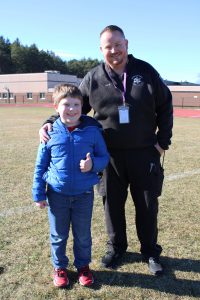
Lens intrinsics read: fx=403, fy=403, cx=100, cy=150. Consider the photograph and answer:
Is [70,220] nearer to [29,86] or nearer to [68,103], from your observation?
[68,103]

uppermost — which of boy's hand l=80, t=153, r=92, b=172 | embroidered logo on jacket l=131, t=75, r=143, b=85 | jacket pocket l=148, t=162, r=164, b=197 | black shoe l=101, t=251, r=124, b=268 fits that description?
embroidered logo on jacket l=131, t=75, r=143, b=85

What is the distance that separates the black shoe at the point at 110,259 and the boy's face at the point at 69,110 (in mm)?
1518

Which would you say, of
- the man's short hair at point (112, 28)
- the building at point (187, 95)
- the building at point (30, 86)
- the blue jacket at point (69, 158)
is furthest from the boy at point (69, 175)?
the building at point (30, 86)

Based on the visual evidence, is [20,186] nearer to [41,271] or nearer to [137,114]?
[41,271]

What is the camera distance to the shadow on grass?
3.67 m

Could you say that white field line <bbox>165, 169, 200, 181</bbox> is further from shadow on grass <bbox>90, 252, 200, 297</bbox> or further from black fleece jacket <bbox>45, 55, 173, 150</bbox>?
black fleece jacket <bbox>45, 55, 173, 150</bbox>

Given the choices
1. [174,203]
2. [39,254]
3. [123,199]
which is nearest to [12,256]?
[39,254]

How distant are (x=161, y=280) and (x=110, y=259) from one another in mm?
580

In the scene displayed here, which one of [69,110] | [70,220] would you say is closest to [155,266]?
[70,220]

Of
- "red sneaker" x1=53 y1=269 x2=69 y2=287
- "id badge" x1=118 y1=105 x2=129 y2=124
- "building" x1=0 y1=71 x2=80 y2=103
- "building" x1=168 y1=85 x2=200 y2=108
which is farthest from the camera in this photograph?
"building" x1=0 y1=71 x2=80 y2=103

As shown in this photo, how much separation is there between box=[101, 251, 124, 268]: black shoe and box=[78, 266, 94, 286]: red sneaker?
1.13 ft

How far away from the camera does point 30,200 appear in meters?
6.39

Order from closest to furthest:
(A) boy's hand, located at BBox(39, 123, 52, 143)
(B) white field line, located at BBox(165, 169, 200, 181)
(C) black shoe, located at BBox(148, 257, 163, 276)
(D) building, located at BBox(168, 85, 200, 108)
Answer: (A) boy's hand, located at BBox(39, 123, 52, 143), (C) black shoe, located at BBox(148, 257, 163, 276), (B) white field line, located at BBox(165, 169, 200, 181), (D) building, located at BBox(168, 85, 200, 108)

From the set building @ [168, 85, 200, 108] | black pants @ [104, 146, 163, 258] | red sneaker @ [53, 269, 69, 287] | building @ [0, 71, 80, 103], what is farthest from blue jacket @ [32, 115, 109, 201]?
building @ [0, 71, 80, 103]
